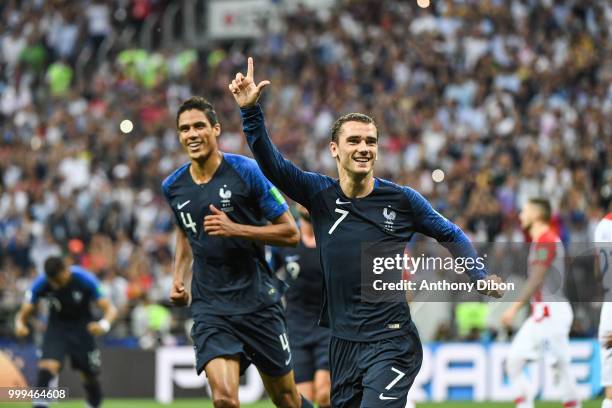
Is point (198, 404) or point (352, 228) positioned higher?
point (352, 228)

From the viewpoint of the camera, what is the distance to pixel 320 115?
80.3ft

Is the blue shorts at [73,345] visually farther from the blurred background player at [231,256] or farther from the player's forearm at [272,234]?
the player's forearm at [272,234]

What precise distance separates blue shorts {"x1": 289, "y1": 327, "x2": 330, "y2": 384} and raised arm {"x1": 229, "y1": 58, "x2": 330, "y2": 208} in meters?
4.21

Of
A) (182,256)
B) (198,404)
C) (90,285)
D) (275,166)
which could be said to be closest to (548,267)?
(182,256)

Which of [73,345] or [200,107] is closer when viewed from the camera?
[200,107]

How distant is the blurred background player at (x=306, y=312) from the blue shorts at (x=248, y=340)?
8.24ft


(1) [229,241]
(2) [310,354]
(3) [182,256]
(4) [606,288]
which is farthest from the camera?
(2) [310,354]

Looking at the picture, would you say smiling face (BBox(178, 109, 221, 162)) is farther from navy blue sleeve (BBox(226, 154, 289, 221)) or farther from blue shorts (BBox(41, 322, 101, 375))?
blue shorts (BBox(41, 322, 101, 375))

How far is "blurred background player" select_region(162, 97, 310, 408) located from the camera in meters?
9.30

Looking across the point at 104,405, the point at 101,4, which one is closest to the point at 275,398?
the point at 104,405

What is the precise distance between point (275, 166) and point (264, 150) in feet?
0.47

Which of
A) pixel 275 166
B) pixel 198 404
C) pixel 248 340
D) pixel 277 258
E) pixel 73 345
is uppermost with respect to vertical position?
pixel 275 166

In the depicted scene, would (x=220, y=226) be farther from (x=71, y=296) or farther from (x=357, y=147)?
(x=71, y=296)

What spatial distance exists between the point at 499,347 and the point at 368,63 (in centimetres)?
911
